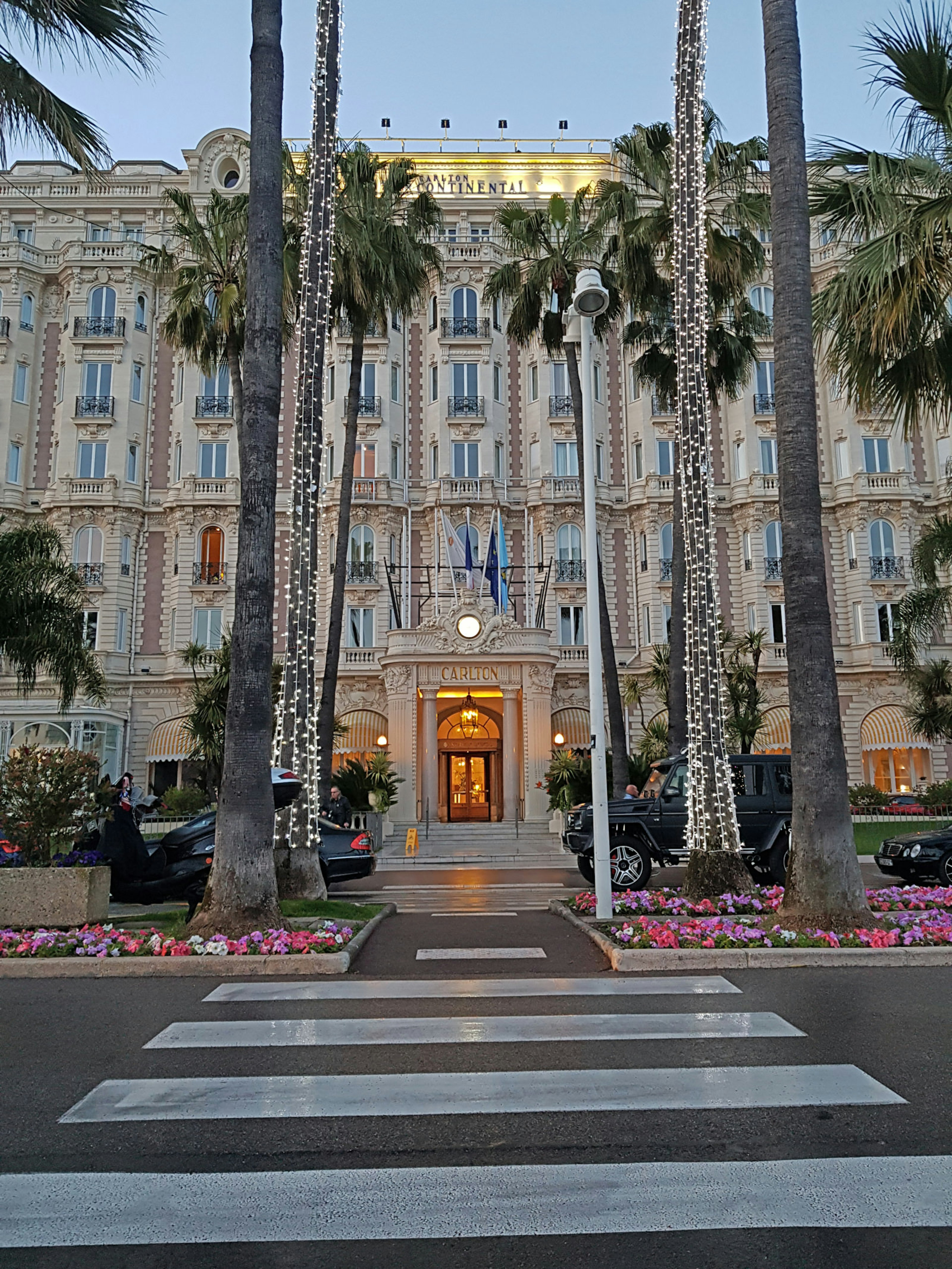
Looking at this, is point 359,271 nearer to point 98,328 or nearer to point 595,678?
point 595,678

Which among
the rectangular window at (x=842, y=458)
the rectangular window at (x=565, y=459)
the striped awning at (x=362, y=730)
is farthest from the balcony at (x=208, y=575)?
the rectangular window at (x=842, y=458)

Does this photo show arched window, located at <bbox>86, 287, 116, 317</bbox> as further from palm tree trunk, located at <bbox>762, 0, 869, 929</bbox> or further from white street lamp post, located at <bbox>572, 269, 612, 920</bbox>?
palm tree trunk, located at <bbox>762, 0, 869, 929</bbox>

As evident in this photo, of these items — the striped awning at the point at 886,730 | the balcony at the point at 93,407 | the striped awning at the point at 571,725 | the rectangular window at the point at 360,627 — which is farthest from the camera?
the balcony at the point at 93,407

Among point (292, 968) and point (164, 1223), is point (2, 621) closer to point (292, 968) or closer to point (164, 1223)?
point (292, 968)

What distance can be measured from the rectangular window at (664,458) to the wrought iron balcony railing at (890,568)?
29.0 feet

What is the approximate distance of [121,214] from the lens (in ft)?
144

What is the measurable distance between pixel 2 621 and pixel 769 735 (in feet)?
92.2

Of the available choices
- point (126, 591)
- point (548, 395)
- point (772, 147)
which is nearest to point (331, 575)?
point (126, 591)

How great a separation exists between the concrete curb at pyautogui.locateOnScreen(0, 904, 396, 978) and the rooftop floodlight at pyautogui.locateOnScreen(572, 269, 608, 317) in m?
7.58

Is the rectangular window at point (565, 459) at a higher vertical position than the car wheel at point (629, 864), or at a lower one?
higher

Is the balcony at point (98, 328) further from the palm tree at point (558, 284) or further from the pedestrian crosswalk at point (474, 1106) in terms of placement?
the pedestrian crosswalk at point (474, 1106)

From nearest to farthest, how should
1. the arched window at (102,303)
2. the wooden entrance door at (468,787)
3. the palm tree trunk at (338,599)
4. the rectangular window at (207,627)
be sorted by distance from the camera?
the palm tree trunk at (338,599), the wooden entrance door at (468,787), the rectangular window at (207,627), the arched window at (102,303)

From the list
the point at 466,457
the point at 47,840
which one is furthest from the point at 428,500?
the point at 47,840

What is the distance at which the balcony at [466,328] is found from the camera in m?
40.4
